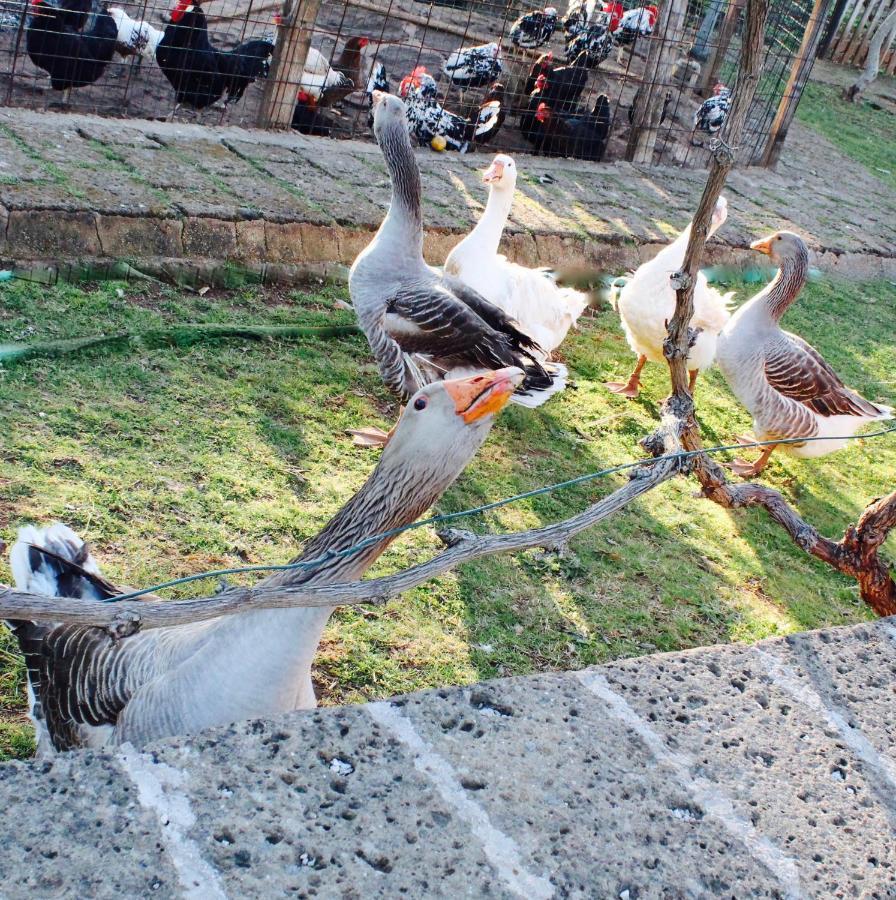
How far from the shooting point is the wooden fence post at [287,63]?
800 cm

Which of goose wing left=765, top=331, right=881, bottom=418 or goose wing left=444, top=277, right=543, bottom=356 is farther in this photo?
goose wing left=765, top=331, right=881, bottom=418

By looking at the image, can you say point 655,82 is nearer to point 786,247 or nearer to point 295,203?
point 786,247

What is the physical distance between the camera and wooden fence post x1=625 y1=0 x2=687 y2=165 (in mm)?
9844

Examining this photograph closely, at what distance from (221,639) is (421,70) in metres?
8.20

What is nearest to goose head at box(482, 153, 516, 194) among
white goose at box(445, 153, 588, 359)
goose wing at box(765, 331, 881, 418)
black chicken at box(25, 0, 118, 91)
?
white goose at box(445, 153, 588, 359)

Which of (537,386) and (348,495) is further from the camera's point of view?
(537,386)

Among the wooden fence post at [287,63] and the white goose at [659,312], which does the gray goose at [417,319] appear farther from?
the wooden fence post at [287,63]

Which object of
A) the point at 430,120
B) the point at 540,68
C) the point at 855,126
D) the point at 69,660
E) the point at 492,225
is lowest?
the point at 69,660

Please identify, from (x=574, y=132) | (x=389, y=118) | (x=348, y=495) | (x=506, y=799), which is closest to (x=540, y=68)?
(x=574, y=132)

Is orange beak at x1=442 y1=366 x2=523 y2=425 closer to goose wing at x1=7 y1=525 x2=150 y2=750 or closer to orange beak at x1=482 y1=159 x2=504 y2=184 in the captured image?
goose wing at x1=7 y1=525 x2=150 y2=750

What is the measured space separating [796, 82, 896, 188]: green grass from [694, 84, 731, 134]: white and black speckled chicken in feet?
10.0

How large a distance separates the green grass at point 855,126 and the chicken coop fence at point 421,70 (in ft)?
6.92

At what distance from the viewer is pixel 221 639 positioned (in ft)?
8.12

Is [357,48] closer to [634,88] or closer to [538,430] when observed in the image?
[634,88]
